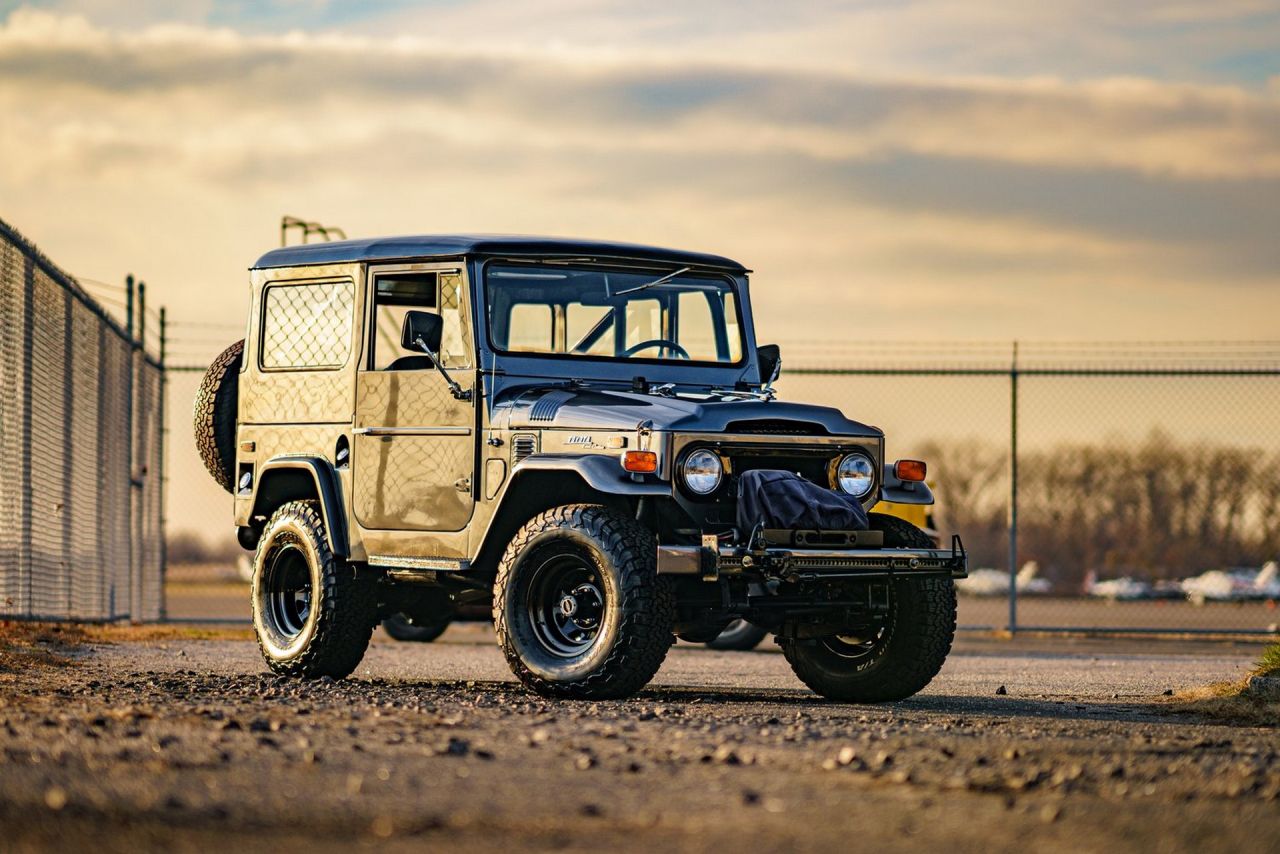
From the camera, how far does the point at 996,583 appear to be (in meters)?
42.4

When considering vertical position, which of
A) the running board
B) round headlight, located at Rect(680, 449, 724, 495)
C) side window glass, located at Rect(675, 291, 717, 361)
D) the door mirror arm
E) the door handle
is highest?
side window glass, located at Rect(675, 291, 717, 361)

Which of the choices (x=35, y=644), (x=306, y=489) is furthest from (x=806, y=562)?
(x=35, y=644)

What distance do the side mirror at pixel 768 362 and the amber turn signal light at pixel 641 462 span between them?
2.33m

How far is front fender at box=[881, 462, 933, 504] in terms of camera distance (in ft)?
36.3

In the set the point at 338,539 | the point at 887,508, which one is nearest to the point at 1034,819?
the point at 338,539

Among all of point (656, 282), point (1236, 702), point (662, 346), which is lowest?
point (1236, 702)

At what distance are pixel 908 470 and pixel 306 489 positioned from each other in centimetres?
393

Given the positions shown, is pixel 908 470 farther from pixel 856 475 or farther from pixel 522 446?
pixel 522 446

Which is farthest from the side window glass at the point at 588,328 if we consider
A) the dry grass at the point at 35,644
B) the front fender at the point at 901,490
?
the dry grass at the point at 35,644

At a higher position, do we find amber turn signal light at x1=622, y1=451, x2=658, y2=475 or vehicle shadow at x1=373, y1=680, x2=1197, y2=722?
amber turn signal light at x1=622, y1=451, x2=658, y2=475

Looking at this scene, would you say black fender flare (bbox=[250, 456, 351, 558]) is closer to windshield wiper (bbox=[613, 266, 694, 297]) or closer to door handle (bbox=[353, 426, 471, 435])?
door handle (bbox=[353, 426, 471, 435])

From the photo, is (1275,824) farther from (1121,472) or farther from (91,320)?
(1121,472)

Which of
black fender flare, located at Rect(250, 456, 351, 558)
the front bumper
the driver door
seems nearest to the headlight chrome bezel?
the front bumper

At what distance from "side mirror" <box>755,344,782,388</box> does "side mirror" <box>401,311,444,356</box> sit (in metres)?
2.25
